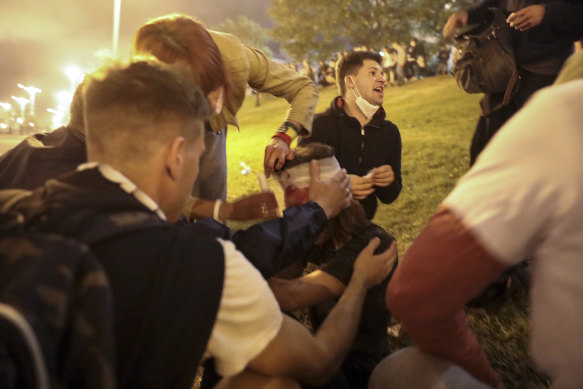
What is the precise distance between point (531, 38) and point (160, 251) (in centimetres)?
350

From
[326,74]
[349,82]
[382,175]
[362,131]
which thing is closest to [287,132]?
[382,175]

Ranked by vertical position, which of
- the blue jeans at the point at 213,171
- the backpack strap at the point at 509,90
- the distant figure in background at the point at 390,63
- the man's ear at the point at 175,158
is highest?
the backpack strap at the point at 509,90

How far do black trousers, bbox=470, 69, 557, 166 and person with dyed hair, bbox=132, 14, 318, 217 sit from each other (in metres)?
1.64

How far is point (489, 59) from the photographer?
134 inches

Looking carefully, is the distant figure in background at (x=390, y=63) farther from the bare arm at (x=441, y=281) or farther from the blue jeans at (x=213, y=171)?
the bare arm at (x=441, y=281)

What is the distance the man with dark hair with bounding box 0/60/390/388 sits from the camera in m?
1.11

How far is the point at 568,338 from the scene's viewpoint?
1.15 metres

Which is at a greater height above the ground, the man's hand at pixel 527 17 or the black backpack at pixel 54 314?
the man's hand at pixel 527 17

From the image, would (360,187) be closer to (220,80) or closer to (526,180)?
(220,80)

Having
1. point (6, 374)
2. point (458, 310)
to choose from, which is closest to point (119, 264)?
point (6, 374)

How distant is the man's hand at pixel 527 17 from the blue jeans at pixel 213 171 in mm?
2453

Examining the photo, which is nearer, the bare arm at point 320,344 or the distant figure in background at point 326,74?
the bare arm at point 320,344

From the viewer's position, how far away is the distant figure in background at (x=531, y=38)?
3084 mm

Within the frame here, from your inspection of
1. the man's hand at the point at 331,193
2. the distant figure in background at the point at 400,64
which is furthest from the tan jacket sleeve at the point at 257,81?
the distant figure in background at the point at 400,64
